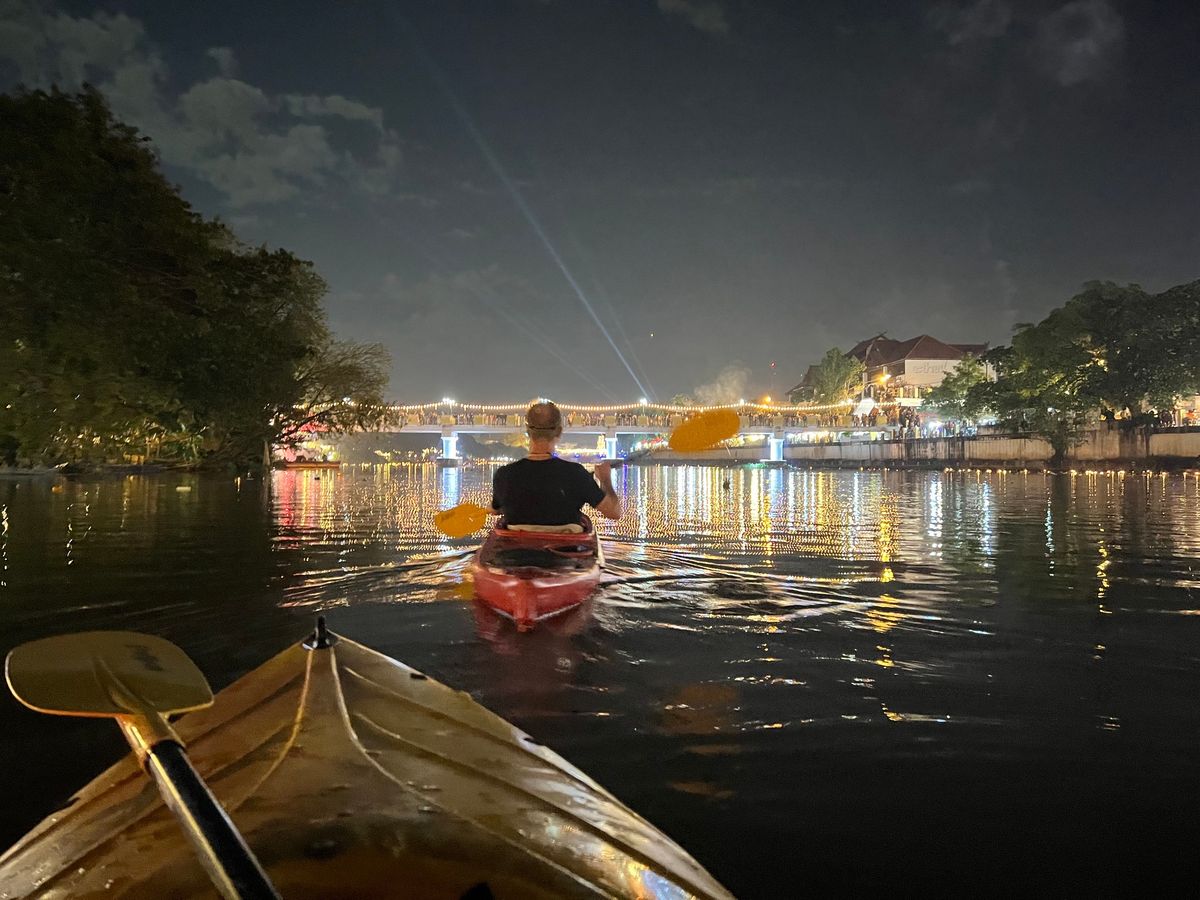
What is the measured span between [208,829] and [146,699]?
767 millimetres

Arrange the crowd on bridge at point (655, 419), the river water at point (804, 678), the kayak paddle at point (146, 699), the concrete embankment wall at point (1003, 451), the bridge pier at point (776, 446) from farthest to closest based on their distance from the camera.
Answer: the crowd on bridge at point (655, 419), the bridge pier at point (776, 446), the concrete embankment wall at point (1003, 451), the river water at point (804, 678), the kayak paddle at point (146, 699)

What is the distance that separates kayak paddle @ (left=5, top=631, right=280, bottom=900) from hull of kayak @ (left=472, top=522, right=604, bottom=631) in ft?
13.8

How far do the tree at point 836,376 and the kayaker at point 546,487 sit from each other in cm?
11308

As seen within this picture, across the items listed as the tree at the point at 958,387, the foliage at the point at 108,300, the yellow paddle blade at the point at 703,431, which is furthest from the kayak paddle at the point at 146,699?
the tree at the point at 958,387

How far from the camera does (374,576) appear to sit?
9.84 m

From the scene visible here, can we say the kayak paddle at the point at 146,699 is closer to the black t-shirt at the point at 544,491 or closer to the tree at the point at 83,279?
the black t-shirt at the point at 544,491

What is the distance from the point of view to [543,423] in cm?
732

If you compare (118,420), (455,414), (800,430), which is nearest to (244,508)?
(118,420)

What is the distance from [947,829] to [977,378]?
81723 mm

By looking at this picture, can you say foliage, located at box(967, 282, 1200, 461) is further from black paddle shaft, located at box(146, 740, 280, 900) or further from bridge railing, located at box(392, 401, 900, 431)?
black paddle shaft, located at box(146, 740, 280, 900)

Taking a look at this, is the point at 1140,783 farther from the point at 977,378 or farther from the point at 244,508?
the point at 977,378

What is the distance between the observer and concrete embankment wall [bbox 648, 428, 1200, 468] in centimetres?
5109

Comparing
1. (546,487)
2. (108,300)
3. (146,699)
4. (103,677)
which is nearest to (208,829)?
(146,699)

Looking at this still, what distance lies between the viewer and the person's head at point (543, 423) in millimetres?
7320
